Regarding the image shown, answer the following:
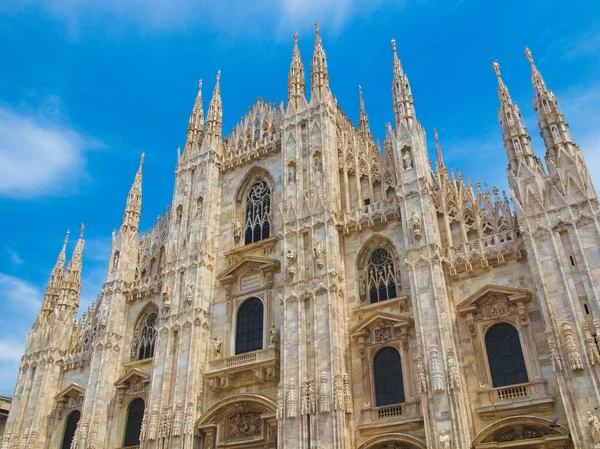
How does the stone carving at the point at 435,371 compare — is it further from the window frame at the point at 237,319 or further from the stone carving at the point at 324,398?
the window frame at the point at 237,319

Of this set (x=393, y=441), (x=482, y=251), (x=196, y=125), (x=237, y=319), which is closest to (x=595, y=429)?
(x=393, y=441)

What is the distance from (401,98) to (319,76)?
17.5 feet

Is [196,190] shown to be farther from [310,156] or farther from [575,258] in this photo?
[575,258]

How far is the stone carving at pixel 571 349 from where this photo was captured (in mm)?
17577

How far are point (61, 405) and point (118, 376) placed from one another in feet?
13.7

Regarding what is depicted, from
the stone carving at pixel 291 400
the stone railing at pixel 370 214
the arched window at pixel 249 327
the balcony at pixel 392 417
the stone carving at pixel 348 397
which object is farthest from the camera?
the arched window at pixel 249 327

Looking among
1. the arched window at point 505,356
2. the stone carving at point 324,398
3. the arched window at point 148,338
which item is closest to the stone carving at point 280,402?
the stone carving at point 324,398

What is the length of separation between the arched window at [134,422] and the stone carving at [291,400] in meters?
8.78

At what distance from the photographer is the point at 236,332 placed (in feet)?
87.7

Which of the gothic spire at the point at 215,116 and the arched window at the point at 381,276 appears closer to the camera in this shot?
the arched window at the point at 381,276

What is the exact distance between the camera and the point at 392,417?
68.4 ft

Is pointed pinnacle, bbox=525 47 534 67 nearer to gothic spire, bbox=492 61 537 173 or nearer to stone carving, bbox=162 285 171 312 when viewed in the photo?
gothic spire, bbox=492 61 537 173

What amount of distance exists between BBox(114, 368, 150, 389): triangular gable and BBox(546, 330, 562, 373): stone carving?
17926 mm

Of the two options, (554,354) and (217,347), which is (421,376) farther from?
(217,347)
